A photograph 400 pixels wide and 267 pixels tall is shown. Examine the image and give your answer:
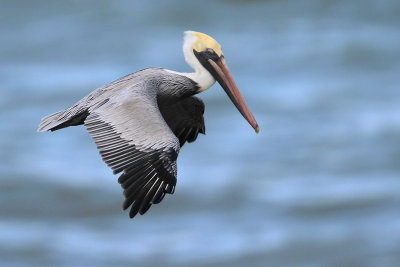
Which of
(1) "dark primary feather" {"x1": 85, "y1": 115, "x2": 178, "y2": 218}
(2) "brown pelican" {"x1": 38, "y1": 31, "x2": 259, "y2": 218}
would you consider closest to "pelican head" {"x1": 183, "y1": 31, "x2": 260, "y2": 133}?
(2) "brown pelican" {"x1": 38, "y1": 31, "x2": 259, "y2": 218}

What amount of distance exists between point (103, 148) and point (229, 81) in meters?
2.39

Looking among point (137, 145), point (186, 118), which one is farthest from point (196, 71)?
point (137, 145)

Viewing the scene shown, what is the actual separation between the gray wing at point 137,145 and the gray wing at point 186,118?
1.31m

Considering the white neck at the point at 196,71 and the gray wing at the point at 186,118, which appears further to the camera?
the gray wing at the point at 186,118

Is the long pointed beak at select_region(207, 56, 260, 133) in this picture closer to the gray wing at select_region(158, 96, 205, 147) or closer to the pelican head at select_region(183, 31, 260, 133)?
the pelican head at select_region(183, 31, 260, 133)

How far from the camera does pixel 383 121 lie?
3362 centimetres

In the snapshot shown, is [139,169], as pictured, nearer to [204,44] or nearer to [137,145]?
[137,145]

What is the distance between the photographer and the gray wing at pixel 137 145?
10.3 m

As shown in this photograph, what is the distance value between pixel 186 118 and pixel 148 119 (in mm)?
1916

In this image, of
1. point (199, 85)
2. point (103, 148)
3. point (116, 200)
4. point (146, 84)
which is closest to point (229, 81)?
point (199, 85)

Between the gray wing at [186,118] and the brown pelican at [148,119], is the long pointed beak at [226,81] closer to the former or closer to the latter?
the brown pelican at [148,119]

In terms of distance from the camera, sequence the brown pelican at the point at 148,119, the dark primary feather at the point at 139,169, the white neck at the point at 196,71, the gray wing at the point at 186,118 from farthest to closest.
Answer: the gray wing at the point at 186,118 → the white neck at the point at 196,71 → the brown pelican at the point at 148,119 → the dark primary feather at the point at 139,169

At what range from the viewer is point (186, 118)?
1281 cm

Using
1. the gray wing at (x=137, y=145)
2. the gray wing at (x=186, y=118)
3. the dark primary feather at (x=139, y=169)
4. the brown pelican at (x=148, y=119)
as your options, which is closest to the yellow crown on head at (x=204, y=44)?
the brown pelican at (x=148, y=119)
